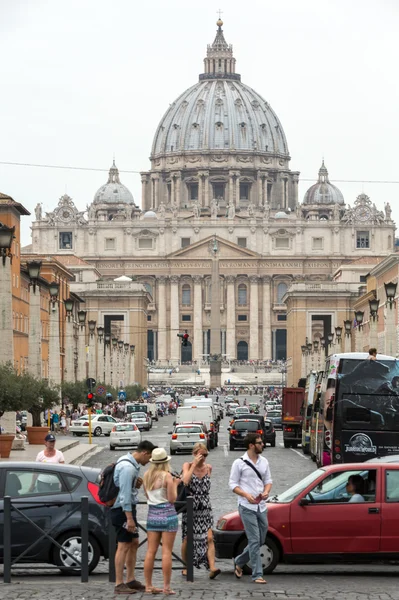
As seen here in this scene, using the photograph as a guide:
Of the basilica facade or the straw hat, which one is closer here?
the straw hat

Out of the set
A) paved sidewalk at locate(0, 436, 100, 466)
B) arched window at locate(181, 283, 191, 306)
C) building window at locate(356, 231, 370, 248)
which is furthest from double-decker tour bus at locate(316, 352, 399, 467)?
building window at locate(356, 231, 370, 248)

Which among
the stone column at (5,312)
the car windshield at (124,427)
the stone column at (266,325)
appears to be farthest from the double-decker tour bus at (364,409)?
the stone column at (266,325)

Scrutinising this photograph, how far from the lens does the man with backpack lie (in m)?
15.4

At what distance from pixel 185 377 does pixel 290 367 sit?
43.1ft

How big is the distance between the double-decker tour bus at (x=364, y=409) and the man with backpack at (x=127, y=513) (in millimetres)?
13926

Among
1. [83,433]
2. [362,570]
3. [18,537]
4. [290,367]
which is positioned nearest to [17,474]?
[18,537]

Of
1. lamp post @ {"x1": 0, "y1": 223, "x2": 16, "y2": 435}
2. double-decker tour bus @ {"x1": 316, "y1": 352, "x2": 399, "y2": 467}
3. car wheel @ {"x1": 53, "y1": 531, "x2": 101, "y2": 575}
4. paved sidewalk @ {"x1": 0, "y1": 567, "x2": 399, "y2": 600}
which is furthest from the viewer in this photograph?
lamp post @ {"x1": 0, "y1": 223, "x2": 16, "y2": 435}

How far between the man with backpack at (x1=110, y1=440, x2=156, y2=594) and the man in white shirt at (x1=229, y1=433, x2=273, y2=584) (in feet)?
4.32

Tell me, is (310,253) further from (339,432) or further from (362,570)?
(362,570)

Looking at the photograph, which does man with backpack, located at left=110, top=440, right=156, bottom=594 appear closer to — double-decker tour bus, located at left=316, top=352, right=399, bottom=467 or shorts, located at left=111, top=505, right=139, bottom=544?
shorts, located at left=111, top=505, right=139, bottom=544

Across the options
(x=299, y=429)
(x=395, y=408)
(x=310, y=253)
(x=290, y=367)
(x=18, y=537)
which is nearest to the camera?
(x=18, y=537)

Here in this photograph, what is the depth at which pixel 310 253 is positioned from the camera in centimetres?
19025

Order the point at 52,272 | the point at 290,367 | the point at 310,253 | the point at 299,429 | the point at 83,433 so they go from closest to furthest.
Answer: the point at 299,429 < the point at 83,433 < the point at 52,272 < the point at 290,367 < the point at 310,253

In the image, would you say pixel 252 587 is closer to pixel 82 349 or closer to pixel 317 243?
pixel 82 349
